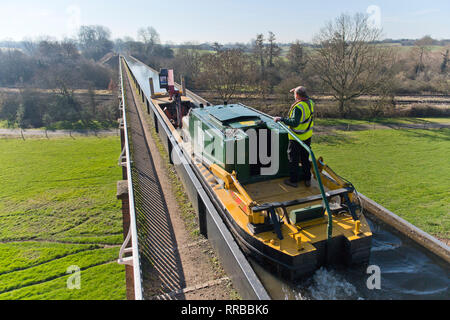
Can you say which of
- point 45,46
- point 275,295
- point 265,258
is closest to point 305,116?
point 265,258

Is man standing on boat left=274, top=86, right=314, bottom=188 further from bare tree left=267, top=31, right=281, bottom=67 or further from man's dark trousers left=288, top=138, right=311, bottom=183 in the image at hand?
bare tree left=267, top=31, right=281, bottom=67

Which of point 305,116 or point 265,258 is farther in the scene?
point 305,116

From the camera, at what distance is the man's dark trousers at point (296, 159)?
258 inches

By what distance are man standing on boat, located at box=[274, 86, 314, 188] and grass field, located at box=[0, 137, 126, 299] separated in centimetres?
901

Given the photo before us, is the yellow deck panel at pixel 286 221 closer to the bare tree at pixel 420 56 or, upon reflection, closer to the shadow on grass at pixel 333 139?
the shadow on grass at pixel 333 139

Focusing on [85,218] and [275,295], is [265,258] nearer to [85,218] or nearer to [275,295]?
[275,295]

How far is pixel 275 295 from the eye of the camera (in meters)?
4.82

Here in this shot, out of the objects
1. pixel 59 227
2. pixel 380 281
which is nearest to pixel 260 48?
pixel 59 227

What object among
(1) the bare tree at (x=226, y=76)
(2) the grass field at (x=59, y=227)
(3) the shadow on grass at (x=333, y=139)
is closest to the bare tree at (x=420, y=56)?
(3) the shadow on grass at (x=333, y=139)

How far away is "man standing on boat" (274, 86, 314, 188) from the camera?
615cm

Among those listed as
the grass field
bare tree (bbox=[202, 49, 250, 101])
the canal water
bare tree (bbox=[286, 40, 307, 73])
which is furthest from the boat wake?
bare tree (bbox=[286, 40, 307, 73])

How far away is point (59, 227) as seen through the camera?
17016mm

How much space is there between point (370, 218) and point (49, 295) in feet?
40.4
